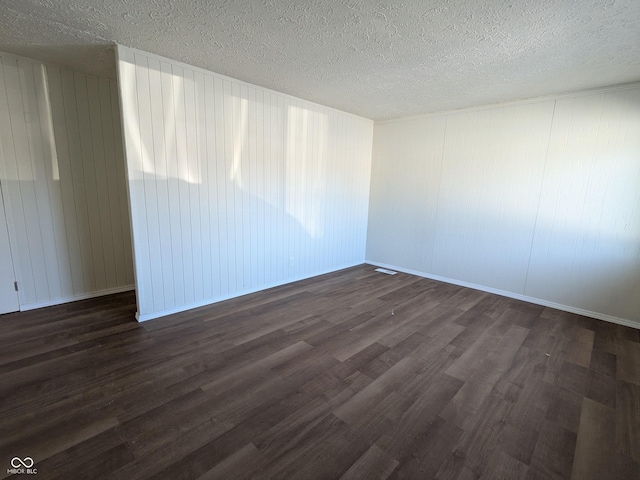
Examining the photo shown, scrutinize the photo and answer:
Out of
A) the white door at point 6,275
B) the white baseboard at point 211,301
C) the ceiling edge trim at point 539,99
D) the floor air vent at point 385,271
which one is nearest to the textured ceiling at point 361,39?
the ceiling edge trim at point 539,99

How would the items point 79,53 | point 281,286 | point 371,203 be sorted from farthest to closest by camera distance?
1. point 371,203
2. point 281,286
3. point 79,53

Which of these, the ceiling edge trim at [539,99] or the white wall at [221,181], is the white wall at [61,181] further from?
the ceiling edge trim at [539,99]

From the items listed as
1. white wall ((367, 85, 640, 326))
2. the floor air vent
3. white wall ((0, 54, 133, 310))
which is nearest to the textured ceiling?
white wall ((0, 54, 133, 310))

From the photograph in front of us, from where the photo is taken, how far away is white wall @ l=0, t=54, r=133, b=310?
289cm

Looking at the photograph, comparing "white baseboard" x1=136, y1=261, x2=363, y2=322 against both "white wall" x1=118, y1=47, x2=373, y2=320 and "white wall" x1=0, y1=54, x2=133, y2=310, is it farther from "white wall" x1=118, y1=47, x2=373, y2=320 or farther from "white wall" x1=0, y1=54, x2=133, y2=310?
"white wall" x1=0, y1=54, x2=133, y2=310

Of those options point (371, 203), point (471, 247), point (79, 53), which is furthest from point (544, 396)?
point (79, 53)

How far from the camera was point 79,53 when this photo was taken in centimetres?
266

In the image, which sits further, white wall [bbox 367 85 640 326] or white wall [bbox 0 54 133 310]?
white wall [bbox 367 85 640 326]

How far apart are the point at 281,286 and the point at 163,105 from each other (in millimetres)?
2551

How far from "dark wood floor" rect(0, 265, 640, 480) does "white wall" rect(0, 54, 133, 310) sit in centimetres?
43

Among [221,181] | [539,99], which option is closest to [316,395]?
[221,181]

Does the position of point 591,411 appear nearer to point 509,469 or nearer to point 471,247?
point 509,469

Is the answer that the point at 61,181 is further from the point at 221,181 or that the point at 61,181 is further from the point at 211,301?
the point at 211,301

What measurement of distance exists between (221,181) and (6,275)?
2336 mm
